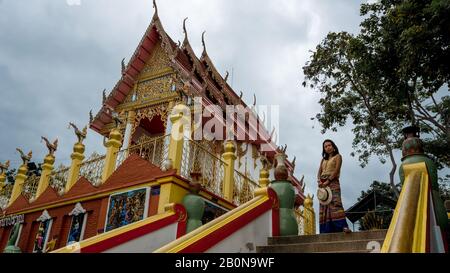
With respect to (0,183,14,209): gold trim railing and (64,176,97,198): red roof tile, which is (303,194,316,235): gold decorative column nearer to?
(64,176,97,198): red roof tile

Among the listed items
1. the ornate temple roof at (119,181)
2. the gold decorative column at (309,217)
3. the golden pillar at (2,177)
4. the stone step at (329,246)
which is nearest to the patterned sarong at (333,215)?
the stone step at (329,246)

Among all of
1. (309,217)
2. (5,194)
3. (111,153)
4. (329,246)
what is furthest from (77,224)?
(309,217)

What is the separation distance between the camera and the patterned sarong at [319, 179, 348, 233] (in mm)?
6387

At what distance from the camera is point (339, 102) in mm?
15133

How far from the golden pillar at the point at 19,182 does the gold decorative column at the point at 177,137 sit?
22.2ft

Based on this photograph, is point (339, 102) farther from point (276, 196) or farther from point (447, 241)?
point (447, 241)

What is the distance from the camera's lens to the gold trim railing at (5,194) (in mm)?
12822

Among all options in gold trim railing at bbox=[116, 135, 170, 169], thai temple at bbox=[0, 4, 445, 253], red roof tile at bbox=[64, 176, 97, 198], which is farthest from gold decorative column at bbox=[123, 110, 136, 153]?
red roof tile at bbox=[64, 176, 97, 198]

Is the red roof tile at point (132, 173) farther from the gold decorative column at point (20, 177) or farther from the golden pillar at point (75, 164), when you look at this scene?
the gold decorative column at point (20, 177)

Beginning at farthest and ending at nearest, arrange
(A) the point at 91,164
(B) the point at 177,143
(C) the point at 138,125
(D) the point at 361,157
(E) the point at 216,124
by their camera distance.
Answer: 1. (D) the point at 361,157
2. (C) the point at 138,125
3. (E) the point at 216,124
4. (A) the point at 91,164
5. (B) the point at 177,143

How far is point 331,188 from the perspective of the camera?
6.65m

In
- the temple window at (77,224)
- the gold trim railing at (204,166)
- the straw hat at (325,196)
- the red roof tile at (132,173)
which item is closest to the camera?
the straw hat at (325,196)

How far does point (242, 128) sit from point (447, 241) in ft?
31.8
